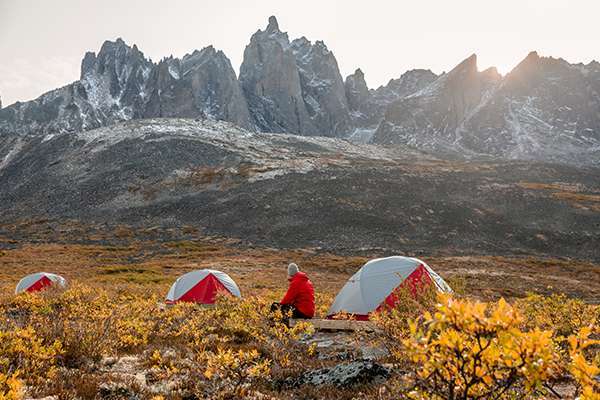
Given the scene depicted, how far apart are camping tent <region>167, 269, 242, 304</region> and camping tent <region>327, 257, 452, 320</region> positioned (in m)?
6.77

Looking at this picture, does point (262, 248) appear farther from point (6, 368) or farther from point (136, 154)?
point (136, 154)

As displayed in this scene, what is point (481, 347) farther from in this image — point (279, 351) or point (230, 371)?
point (279, 351)

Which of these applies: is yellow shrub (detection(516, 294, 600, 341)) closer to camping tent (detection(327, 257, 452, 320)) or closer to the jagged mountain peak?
camping tent (detection(327, 257, 452, 320))

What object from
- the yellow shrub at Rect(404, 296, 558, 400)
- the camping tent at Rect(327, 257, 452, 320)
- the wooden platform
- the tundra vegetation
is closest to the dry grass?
the camping tent at Rect(327, 257, 452, 320)

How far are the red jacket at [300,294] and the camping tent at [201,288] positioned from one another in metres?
8.01

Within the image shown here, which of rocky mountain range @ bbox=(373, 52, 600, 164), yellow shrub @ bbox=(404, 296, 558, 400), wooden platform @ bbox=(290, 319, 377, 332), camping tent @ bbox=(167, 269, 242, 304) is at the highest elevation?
rocky mountain range @ bbox=(373, 52, 600, 164)

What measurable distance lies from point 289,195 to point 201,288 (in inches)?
1795

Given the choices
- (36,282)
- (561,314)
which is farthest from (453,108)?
(561,314)

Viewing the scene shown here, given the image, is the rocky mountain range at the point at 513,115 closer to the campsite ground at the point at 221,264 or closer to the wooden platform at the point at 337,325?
the campsite ground at the point at 221,264

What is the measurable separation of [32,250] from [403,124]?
16802 centimetres

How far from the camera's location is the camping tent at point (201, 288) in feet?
64.7

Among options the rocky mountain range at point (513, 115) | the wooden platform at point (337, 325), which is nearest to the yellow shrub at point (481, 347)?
the wooden platform at point (337, 325)

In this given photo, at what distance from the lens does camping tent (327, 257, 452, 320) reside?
46.5ft

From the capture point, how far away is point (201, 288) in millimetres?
19938
